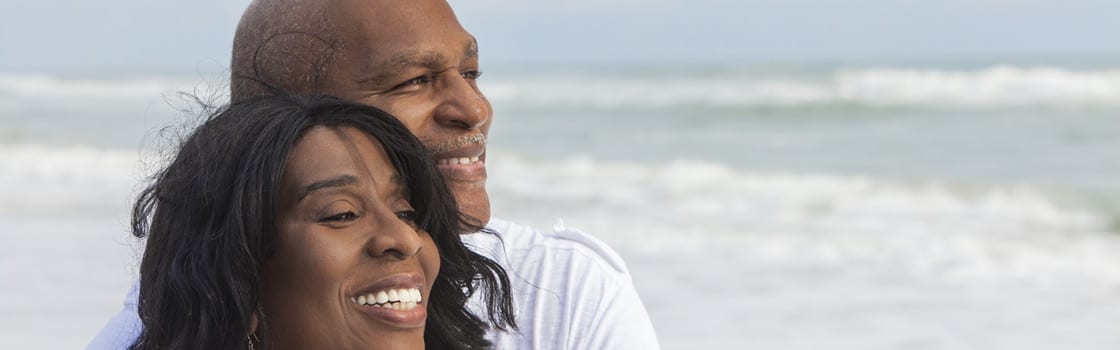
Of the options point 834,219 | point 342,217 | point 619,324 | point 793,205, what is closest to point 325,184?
point 342,217

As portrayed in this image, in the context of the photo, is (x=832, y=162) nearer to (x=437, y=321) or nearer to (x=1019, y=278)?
(x=1019, y=278)

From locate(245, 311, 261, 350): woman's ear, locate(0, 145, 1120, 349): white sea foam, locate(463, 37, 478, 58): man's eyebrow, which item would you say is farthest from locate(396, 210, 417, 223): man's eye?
locate(0, 145, 1120, 349): white sea foam

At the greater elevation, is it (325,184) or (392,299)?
(325,184)

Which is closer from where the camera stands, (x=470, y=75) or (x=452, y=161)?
(x=452, y=161)

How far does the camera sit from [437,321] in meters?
2.52

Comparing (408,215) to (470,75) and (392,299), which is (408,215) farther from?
(470,75)

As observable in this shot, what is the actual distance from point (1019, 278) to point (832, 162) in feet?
22.7

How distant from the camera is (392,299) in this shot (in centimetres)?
221

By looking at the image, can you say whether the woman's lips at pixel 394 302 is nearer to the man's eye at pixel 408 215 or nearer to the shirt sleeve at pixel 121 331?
the man's eye at pixel 408 215

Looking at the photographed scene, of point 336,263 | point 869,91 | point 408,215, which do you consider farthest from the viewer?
point 869,91

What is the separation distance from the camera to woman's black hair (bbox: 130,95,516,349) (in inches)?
85.7

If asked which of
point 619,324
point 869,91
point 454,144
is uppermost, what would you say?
point 869,91

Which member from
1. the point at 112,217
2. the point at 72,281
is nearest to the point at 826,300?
the point at 72,281

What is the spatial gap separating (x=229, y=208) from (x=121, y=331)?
2.11 ft
